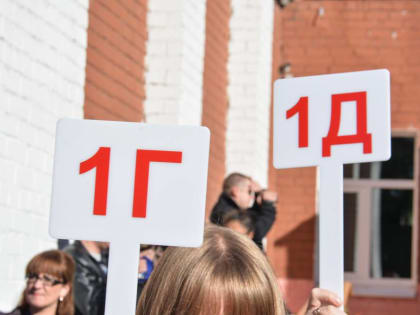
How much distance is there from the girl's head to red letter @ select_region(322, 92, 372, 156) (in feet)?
5.73

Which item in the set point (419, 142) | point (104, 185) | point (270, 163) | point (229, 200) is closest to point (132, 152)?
point (104, 185)

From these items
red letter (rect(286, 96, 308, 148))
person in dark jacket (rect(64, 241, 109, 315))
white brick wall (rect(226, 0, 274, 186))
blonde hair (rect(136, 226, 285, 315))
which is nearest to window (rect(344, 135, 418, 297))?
white brick wall (rect(226, 0, 274, 186))

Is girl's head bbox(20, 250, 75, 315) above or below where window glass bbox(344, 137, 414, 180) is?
below

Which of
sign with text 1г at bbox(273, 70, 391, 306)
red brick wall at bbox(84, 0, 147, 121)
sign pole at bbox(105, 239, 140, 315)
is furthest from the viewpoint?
red brick wall at bbox(84, 0, 147, 121)

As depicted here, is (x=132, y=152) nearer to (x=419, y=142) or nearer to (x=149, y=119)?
(x=149, y=119)

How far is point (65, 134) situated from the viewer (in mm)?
2416

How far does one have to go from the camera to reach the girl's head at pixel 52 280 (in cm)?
416

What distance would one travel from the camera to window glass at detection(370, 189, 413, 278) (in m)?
10.9

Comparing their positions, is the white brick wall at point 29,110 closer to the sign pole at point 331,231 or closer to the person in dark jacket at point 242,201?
the person in dark jacket at point 242,201

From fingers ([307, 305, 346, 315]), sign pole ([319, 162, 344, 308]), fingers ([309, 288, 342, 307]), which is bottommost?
fingers ([307, 305, 346, 315])

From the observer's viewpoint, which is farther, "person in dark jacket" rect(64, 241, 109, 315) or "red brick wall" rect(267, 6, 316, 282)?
"red brick wall" rect(267, 6, 316, 282)

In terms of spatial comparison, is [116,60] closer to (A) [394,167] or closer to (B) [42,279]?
(B) [42,279]

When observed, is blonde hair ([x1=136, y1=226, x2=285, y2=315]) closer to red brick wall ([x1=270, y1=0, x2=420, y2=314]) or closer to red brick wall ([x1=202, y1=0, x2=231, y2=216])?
red brick wall ([x1=202, y1=0, x2=231, y2=216])

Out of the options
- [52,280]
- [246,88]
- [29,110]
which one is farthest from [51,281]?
[246,88]
